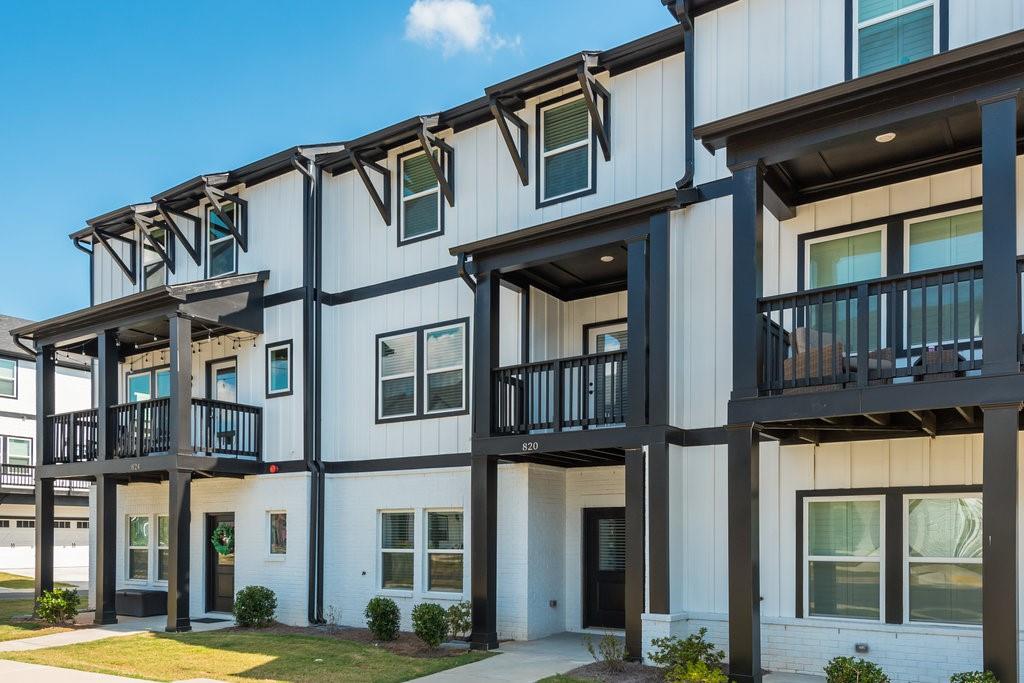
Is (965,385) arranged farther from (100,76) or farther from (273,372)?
(100,76)

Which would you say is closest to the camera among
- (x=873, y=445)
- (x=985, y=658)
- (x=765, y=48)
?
(x=985, y=658)

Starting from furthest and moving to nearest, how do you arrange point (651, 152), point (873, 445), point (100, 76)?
point (100, 76), point (651, 152), point (873, 445)

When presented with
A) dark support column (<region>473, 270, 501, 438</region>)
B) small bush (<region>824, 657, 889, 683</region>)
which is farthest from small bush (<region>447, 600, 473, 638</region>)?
small bush (<region>824, 657, 889, 683</region>)

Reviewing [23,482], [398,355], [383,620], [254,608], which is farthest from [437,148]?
[23,482]

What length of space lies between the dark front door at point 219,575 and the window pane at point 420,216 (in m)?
6.77

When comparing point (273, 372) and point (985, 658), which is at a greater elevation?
point (273, 372)

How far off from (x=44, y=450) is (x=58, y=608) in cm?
361

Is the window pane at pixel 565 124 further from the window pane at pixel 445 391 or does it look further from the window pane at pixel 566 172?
the window pane at pixel 445 391

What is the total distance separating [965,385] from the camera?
880 cm

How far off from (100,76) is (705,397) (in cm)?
1492

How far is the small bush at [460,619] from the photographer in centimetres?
1375

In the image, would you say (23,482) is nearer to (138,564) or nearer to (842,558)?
(138,564)

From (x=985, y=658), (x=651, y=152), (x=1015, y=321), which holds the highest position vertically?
(x=651, y=152)

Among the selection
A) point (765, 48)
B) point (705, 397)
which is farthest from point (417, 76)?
point (705, 397)
